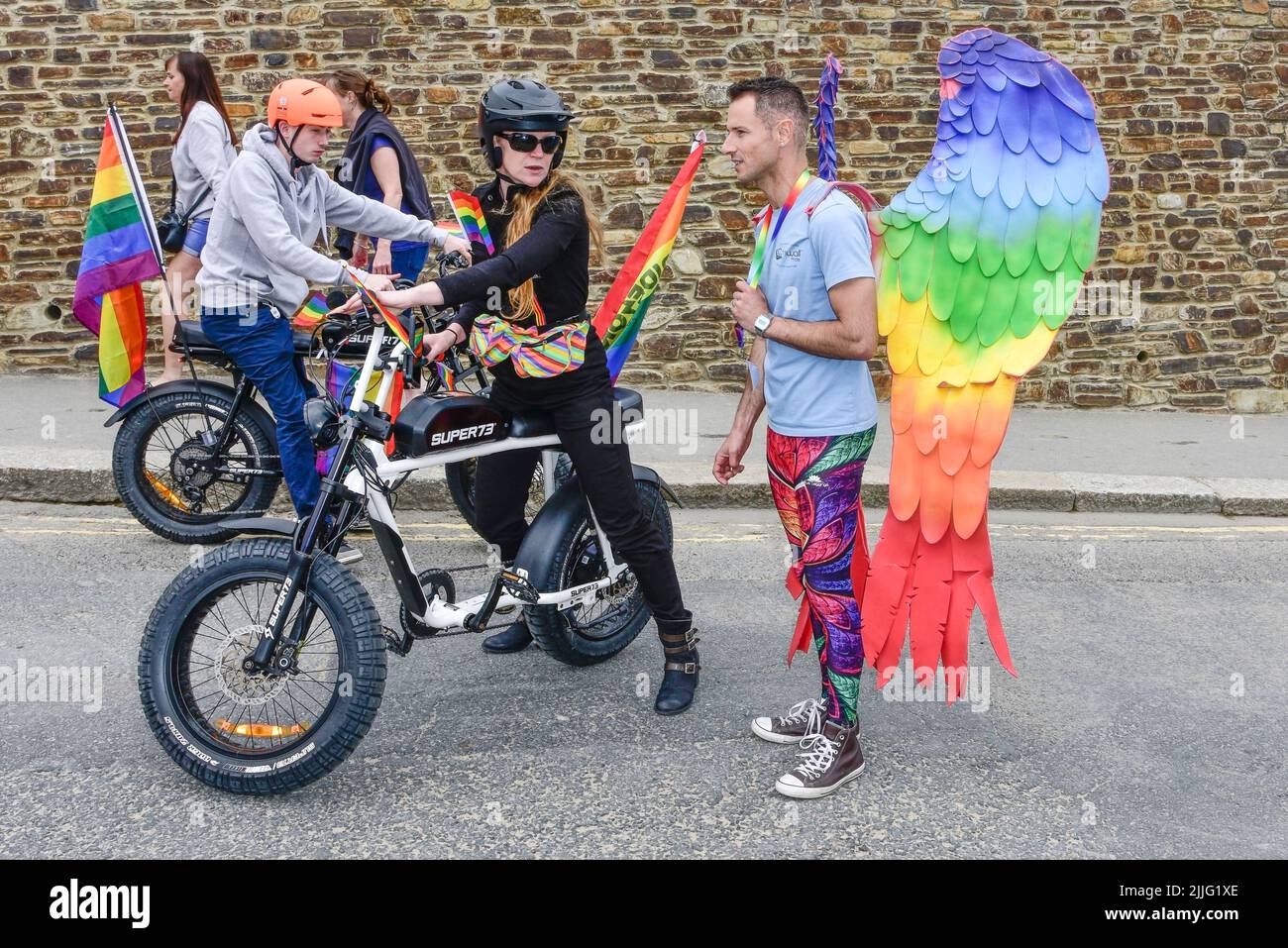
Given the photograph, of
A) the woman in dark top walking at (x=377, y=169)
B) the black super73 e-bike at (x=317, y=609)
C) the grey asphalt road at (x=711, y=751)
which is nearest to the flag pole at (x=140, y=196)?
the grey asphalt road at (x=711, y=751)

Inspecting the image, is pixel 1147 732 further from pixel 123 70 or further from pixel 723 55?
pixel 123 70

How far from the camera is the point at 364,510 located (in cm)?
409

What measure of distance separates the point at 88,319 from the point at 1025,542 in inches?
193

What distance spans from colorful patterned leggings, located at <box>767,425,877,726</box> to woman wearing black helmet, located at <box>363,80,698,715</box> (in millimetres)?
603

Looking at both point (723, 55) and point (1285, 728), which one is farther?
point (723, 55)

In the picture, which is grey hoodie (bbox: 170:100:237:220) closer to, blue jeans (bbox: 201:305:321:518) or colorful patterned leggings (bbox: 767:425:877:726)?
blue jeans (bbox: 201:305:321:518)

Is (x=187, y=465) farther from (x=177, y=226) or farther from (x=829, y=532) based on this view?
(x=829, y=532)

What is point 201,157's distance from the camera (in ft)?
24.1

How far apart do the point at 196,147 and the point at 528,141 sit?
13.0 feet

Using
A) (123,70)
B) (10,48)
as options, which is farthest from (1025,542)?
(10,48)

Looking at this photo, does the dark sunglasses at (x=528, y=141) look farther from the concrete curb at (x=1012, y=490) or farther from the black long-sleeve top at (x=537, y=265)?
the concrete curb at (x=1012, y=490)

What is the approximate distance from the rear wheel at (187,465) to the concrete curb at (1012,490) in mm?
1003

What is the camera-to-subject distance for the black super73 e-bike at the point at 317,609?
3.81 metres

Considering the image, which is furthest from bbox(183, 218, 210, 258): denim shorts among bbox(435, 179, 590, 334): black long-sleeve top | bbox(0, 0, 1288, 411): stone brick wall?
bbox(435, 179, 590, 334): black long-sleeve top
